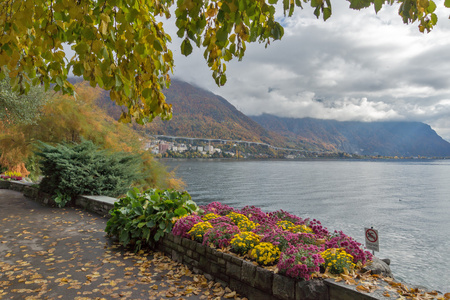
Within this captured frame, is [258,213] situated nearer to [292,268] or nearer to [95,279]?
[292,268]

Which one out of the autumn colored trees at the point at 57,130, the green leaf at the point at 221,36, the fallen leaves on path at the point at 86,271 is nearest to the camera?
the green leaf at the point at 221,36

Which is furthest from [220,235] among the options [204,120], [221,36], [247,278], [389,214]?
[204,120]

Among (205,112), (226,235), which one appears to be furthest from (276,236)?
(205,112)

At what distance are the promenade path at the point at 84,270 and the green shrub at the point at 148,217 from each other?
24cm

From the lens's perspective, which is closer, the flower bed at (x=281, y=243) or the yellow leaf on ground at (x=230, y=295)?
the flower bed at (x=281, y=243)

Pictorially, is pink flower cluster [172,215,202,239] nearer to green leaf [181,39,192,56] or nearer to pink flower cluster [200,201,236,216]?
pink flower cluster [200,201,236,216]

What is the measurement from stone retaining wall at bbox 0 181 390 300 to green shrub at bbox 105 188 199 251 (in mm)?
256

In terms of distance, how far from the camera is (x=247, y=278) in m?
3.55

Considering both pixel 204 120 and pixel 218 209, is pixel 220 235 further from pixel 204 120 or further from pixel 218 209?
pixel 204 120

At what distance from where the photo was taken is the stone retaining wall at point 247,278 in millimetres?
2982

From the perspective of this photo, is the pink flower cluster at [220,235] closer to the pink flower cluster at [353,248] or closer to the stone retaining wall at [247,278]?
the stone retaining wall at [247,278]

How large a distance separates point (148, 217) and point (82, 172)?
4658mm

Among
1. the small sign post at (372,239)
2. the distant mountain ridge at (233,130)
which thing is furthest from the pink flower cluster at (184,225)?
the distant mountain ridge at (233,130)

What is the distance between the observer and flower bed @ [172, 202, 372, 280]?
3227mm
